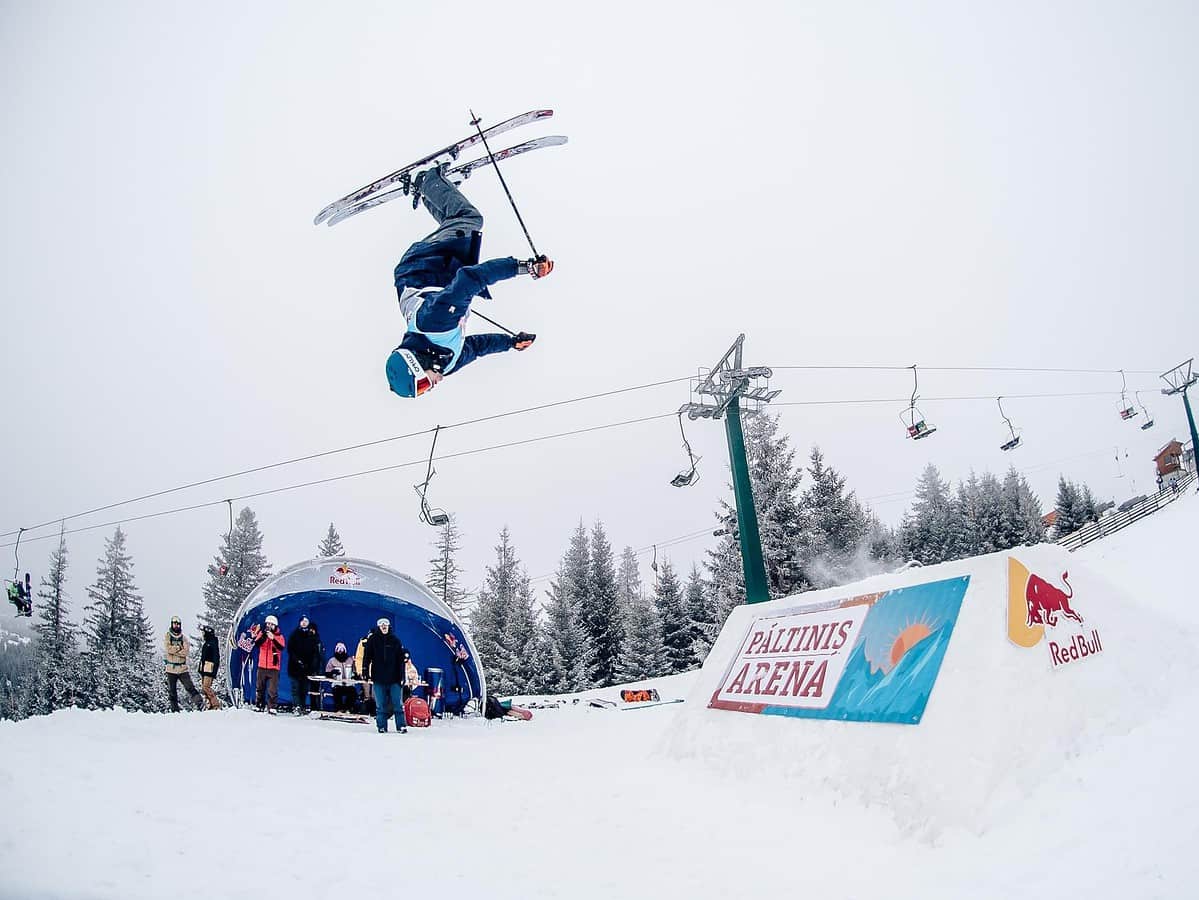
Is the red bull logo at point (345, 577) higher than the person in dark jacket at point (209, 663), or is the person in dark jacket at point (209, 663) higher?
the red bull logo at point (345, 577)

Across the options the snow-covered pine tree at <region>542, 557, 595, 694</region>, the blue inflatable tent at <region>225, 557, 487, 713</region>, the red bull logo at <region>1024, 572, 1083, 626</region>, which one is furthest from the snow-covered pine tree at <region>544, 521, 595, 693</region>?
the red bull logo at <region>1024, 572, 1083, 626</region>

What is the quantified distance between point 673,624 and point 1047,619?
27.4m

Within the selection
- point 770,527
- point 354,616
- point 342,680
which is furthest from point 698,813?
point 770,527

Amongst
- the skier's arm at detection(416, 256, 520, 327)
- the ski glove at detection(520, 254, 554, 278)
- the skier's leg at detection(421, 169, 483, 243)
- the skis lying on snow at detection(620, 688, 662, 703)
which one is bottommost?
the skis lying on snow at detection(620, 688, 662, 703)

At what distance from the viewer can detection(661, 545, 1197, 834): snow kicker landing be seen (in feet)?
14.2

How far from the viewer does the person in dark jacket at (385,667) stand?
390 inches

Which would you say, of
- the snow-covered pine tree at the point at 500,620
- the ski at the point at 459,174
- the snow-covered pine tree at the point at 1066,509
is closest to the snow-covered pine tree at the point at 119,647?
the snow-covered pine tree at the point at 500,620

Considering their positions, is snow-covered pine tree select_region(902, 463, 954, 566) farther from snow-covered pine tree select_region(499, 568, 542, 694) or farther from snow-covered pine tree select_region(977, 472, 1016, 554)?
snow-covered pine tree select_region(499, 568, 542, 694)

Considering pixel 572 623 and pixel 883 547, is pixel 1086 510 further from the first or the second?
pixel 572 623

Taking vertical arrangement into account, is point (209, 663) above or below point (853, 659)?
above

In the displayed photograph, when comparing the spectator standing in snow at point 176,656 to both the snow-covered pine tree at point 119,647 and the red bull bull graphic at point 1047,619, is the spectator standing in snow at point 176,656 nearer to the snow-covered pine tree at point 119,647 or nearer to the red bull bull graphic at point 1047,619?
the red bull bull graphic at point 1047,619

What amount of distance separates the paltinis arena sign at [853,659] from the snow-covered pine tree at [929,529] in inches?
1245

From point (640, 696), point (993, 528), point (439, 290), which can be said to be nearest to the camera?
point (439, 290)

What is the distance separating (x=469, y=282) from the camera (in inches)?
198
